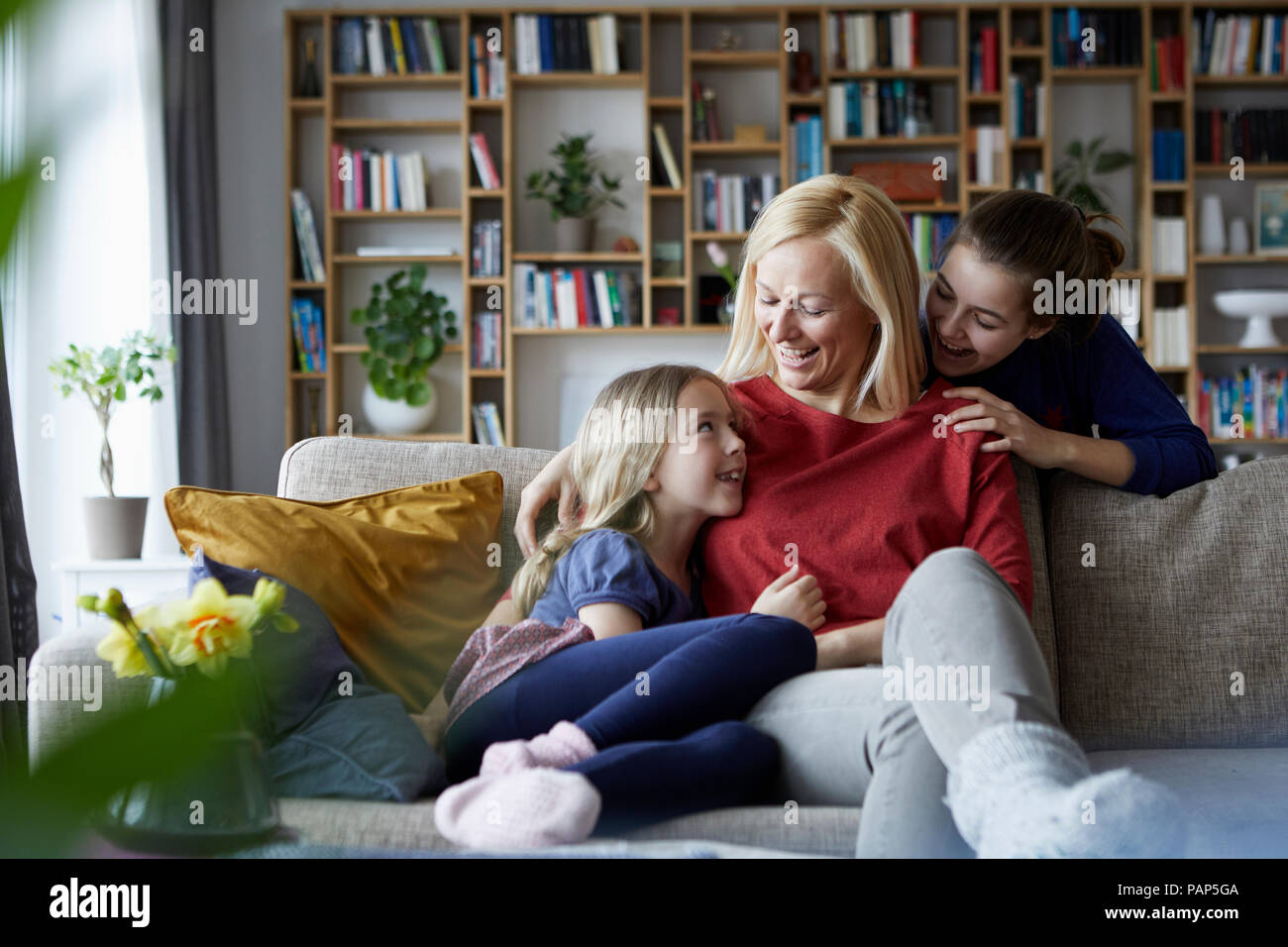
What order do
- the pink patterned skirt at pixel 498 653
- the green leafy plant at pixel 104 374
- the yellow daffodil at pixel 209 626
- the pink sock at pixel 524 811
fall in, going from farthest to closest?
the green leafy plant at pixel 104 374, the pink patterned skirt at pixel 498 653, the pink sock at pixel 524 811, the yellow daffodil at pixel 209 626

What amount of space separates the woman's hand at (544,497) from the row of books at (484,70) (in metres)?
3.28

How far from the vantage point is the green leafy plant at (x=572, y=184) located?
14.8ft

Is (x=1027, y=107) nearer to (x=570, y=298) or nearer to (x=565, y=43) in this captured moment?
(x=565, y=43)

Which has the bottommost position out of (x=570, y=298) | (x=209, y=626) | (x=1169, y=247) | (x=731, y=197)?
(x=209, y=626)

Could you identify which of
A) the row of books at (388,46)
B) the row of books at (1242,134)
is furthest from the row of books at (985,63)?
the row of books at (388,46)

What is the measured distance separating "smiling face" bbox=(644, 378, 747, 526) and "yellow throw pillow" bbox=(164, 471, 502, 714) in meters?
0.27

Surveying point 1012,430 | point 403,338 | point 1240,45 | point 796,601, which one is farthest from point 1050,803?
point 1240,45

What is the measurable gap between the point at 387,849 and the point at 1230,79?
15.2 feet

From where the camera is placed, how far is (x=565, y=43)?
4.50 metres

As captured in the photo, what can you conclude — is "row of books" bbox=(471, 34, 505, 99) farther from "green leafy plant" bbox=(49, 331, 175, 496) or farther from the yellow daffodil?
the yellow daffodil

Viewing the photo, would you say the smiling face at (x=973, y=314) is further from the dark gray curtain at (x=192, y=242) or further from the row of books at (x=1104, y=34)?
the row of books at (x=1104, y=34)

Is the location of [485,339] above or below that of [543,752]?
above

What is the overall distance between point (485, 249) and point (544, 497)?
10.4ft
